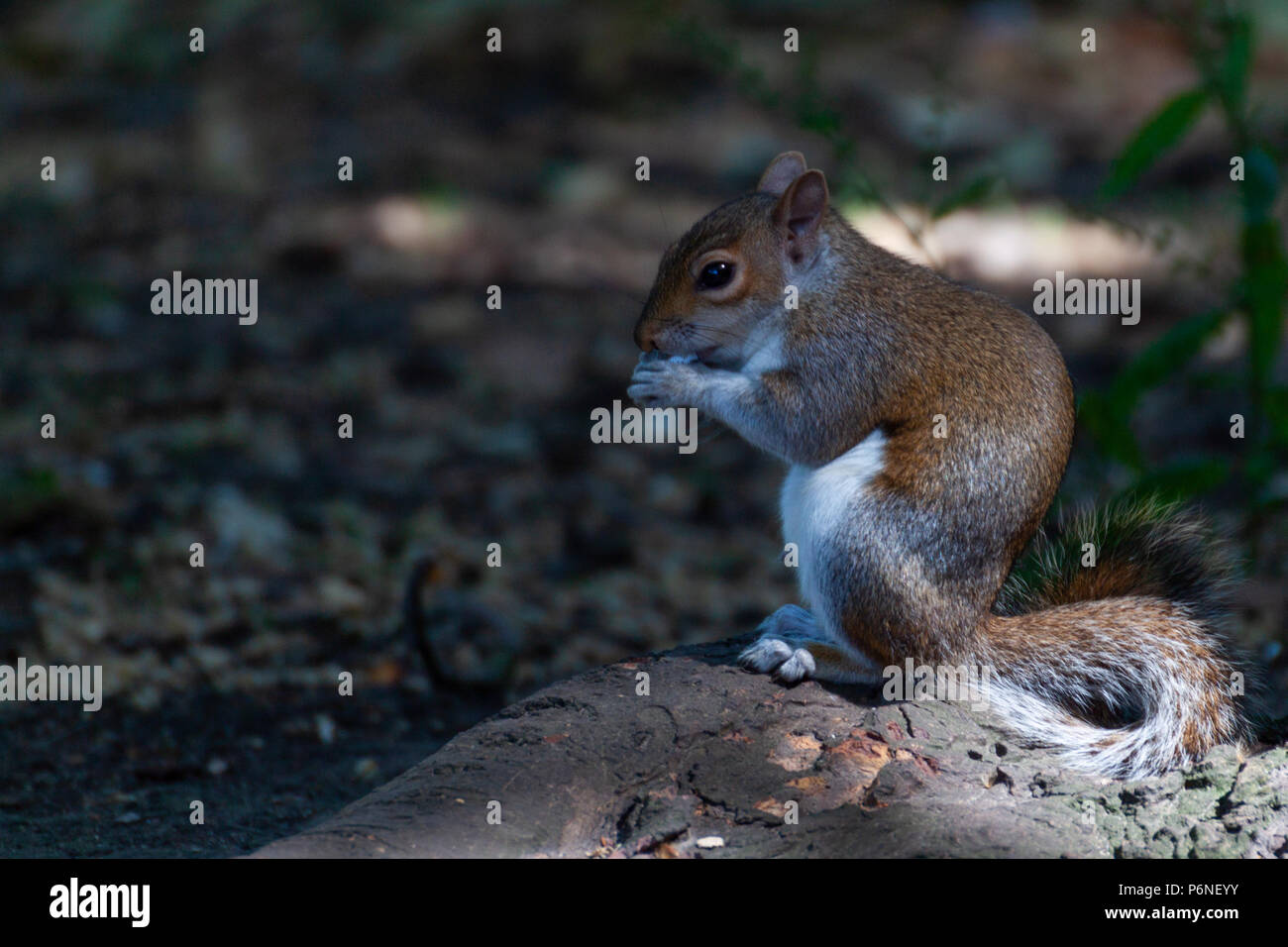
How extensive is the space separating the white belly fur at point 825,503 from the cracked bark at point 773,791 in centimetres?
21

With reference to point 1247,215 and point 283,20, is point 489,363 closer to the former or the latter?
point 1247,215

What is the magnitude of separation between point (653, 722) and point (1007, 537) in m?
0.81

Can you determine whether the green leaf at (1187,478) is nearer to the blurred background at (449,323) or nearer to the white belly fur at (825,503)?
the blurred background at (449,323)

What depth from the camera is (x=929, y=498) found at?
275cm

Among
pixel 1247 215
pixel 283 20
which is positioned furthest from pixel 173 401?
pixel 283 20

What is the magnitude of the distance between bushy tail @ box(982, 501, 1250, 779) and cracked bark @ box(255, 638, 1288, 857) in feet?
0.26

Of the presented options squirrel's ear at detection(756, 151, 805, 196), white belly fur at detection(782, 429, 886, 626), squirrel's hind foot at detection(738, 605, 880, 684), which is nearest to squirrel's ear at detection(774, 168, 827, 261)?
squirrel's ear at detection(756, 151, 805, 196)

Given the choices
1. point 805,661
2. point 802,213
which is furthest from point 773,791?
point 802,213

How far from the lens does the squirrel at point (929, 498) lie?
273 cm

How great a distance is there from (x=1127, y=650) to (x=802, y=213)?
3.80 ft

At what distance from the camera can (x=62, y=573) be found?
4.65 m

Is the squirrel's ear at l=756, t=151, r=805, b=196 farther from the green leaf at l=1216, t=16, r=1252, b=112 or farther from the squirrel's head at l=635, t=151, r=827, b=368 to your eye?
the green leaf at l=1216, t=16, r=1252, b=112

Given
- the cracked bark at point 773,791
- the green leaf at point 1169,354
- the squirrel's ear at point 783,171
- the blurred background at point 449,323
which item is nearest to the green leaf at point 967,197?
the blurred background at point 449,323

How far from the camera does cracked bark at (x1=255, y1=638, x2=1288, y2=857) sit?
233 centimetres
